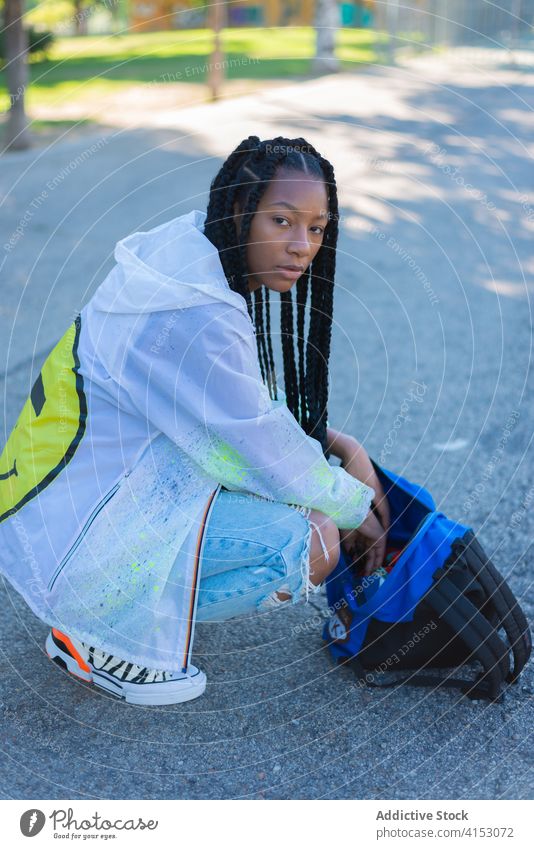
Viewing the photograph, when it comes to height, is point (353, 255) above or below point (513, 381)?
above

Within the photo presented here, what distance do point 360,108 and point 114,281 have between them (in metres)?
10.9

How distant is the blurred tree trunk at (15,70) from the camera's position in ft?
30.9

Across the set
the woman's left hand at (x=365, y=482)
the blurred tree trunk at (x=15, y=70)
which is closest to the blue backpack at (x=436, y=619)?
the woman's left hand at (x=365, y=482)

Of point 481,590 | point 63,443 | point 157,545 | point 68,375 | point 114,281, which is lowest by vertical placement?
point 481,590

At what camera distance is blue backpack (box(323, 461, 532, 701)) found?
2.39 metres

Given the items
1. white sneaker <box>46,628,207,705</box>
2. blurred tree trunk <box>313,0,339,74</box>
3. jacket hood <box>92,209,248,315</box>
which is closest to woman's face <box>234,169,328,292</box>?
jacket hood <box>92,209,248,315</box>

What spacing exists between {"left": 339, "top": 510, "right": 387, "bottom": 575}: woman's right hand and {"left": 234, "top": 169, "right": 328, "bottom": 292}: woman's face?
0.68 meters

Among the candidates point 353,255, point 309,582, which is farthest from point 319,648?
point 353,255

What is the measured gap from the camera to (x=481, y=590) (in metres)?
2.43

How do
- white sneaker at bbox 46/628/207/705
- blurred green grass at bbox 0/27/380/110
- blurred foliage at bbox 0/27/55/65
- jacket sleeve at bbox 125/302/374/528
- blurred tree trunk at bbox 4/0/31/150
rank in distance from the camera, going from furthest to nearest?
1. blurred foliage at bbox 0/27/55/65
2. blurred green grass at bbox 0/27/380/110
3. blurred tree trunk at bbox 4/0/31/150
4. white sneaker at bbox 46/628/207/705
5. jacket sleeve at bbox 125/302/374/528

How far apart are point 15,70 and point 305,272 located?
799 cm

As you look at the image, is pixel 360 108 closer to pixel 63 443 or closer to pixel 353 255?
pixel 353 255

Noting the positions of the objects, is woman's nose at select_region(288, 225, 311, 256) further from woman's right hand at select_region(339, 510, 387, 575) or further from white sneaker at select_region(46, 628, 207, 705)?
white sneaker at select_region(46, 628, 207, 705)

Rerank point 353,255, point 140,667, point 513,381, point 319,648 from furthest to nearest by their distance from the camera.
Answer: point 353,255 → point 513,381 → point 319,648 → point 140,667
